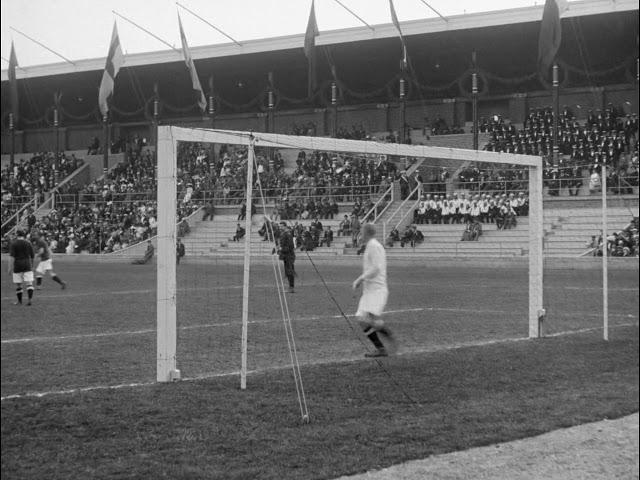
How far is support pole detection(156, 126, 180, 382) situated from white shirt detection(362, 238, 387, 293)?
1807 mm

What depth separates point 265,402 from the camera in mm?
7559

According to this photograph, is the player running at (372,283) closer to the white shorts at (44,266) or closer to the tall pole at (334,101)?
the tall pole at (334,101)

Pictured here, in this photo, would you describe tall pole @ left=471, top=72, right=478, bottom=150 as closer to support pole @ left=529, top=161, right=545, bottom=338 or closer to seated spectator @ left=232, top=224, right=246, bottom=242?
seated spectator @ left=232, top=224, right=246, bottom=242

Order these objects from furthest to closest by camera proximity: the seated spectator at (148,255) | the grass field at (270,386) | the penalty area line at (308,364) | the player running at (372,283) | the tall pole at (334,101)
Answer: the player running at (372,283)
the penalty area line at (308,364)
the tall pole at (334,101)
the grass field at (270,386)
the seated spectator at (148,255)

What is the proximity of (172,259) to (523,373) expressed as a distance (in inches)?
176

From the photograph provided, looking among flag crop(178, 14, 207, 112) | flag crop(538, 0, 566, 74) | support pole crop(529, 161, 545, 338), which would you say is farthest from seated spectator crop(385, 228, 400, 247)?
flag crop(538, 0, 566, 74)

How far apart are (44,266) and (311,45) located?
2.55 meters

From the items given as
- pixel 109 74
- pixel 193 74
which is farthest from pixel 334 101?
pixel 109 74

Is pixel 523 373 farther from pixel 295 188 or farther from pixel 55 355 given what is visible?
pixel 55 355

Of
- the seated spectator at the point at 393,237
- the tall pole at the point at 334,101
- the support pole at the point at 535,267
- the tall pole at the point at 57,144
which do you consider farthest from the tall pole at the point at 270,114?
the support pole at the point at 535,267

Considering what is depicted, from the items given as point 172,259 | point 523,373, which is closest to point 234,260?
point 172,259

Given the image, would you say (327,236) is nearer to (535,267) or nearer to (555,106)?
(555,106)

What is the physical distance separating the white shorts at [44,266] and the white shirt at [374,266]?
4935mm

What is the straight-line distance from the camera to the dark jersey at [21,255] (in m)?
2.12
